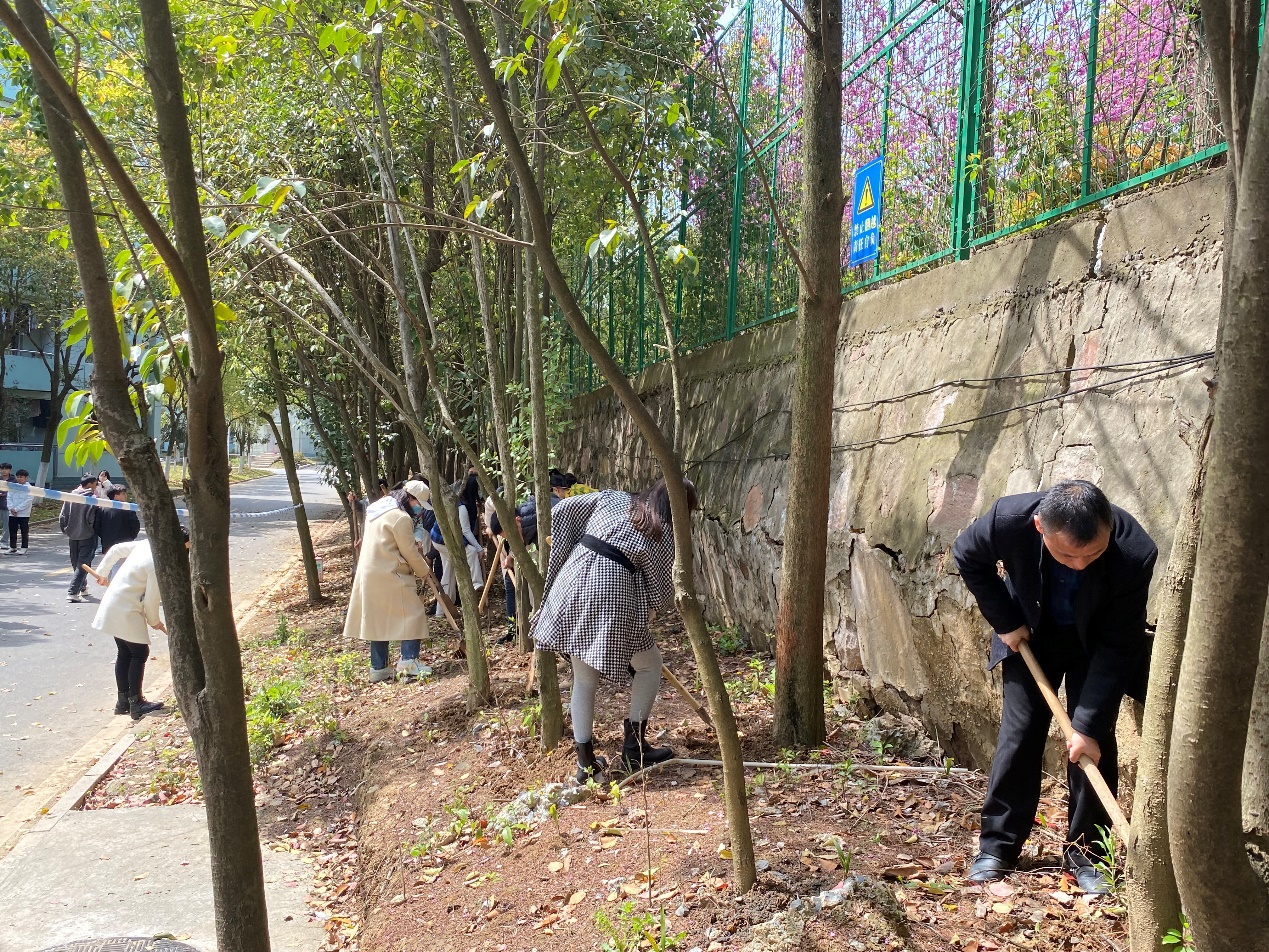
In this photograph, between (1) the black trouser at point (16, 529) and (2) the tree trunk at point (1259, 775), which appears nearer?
(2) the tree trunk at point (1259, 775)

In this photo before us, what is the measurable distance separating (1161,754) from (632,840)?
228 cm

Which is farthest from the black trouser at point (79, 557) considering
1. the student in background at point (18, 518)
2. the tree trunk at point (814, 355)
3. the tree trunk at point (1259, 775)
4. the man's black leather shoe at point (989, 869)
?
the tree trunk at point (1259, 775)

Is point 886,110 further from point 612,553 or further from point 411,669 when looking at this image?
point 411,669

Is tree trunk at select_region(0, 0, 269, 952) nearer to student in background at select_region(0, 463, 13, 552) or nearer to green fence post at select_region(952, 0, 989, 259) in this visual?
green fence post at select_region(952, 0, 989, 259)

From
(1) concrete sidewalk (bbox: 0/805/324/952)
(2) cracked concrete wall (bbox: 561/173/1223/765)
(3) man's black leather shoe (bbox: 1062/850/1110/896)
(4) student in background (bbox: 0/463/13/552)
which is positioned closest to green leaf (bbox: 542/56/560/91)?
(2) cracked concrete wall (bbox: 561/173/1223/765)

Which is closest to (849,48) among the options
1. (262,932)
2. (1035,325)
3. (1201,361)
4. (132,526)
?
(1035,325)

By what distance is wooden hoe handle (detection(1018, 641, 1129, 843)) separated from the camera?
3025 millimetres

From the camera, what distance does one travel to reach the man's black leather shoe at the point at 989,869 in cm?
338

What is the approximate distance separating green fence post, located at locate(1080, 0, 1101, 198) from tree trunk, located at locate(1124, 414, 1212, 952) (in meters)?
2.40

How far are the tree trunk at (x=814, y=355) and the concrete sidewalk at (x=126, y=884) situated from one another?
2466mm

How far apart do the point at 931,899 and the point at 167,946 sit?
2.22 m

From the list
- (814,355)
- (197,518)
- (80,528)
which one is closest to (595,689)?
(814,355)

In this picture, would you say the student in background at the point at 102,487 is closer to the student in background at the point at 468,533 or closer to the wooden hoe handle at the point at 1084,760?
the student in background at the point at 468,533

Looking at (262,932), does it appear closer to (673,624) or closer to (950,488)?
(950,488)
